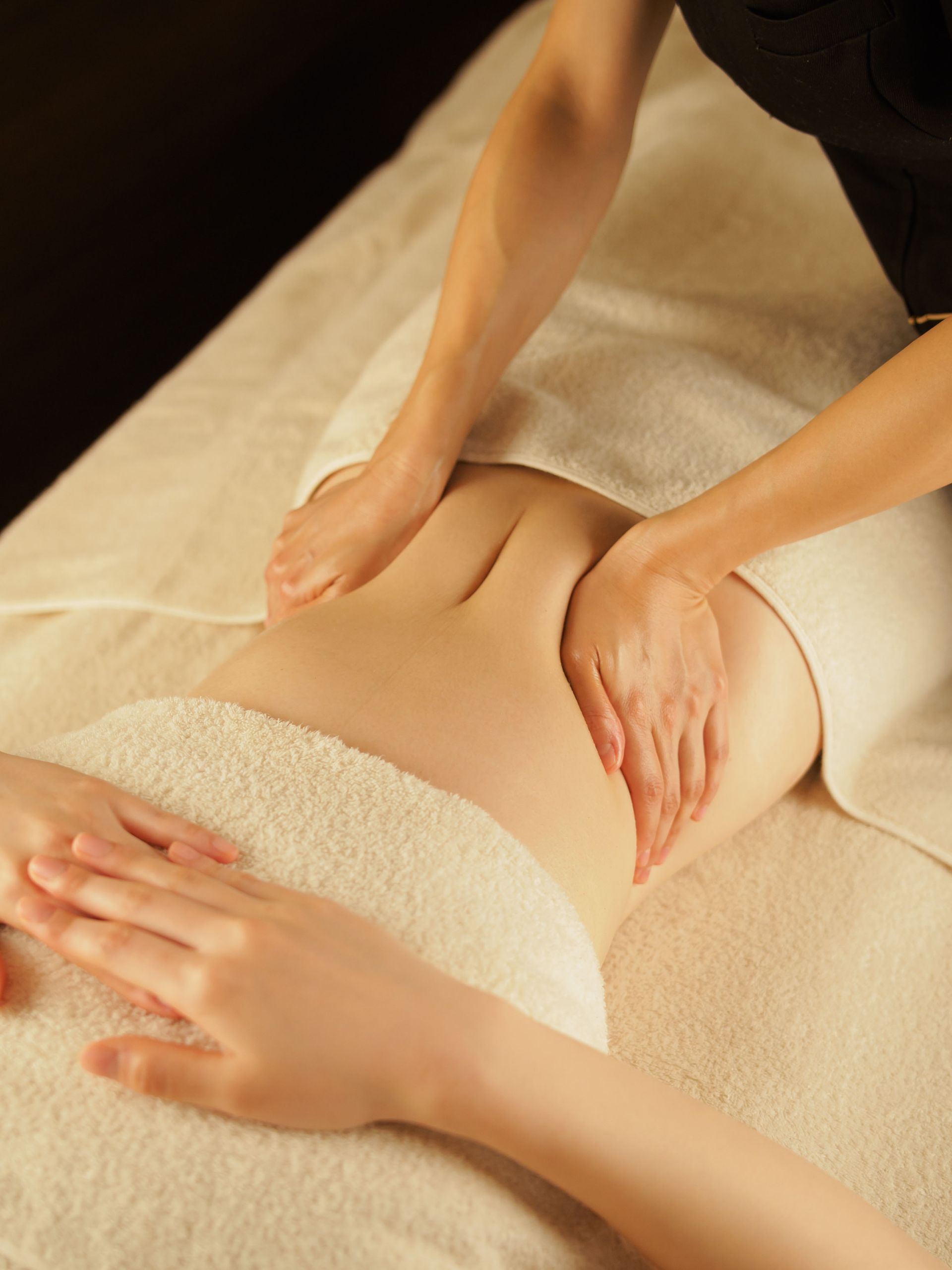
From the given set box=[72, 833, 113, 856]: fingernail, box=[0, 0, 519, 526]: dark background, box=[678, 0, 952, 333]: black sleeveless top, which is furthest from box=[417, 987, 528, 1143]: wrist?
box=[0, 0, 519, 526]: dark background

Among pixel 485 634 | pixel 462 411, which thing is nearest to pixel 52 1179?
pixel 485 634

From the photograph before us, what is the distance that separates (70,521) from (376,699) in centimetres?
74

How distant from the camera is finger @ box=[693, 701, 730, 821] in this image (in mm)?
985

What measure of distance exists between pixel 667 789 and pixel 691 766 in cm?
3

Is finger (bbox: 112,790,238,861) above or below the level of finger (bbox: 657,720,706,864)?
above

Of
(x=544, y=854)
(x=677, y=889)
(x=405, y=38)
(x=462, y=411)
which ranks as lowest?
(x=677, y=889)

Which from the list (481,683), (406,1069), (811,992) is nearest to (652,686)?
(481,683)

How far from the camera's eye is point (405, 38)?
2.94m

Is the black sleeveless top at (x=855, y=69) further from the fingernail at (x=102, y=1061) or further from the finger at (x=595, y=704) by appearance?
the fingernail at (x=102, y=1061)

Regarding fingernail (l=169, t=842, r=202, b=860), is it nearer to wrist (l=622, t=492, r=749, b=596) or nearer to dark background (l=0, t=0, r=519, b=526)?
wrist (l=622, t=492, r=749, b=596)

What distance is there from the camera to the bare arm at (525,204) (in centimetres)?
115

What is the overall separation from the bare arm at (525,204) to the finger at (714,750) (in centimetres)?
38

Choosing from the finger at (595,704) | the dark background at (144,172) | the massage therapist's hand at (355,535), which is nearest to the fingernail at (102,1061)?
the finger at (595,704)

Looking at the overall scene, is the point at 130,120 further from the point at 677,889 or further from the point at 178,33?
the point at 677,889
